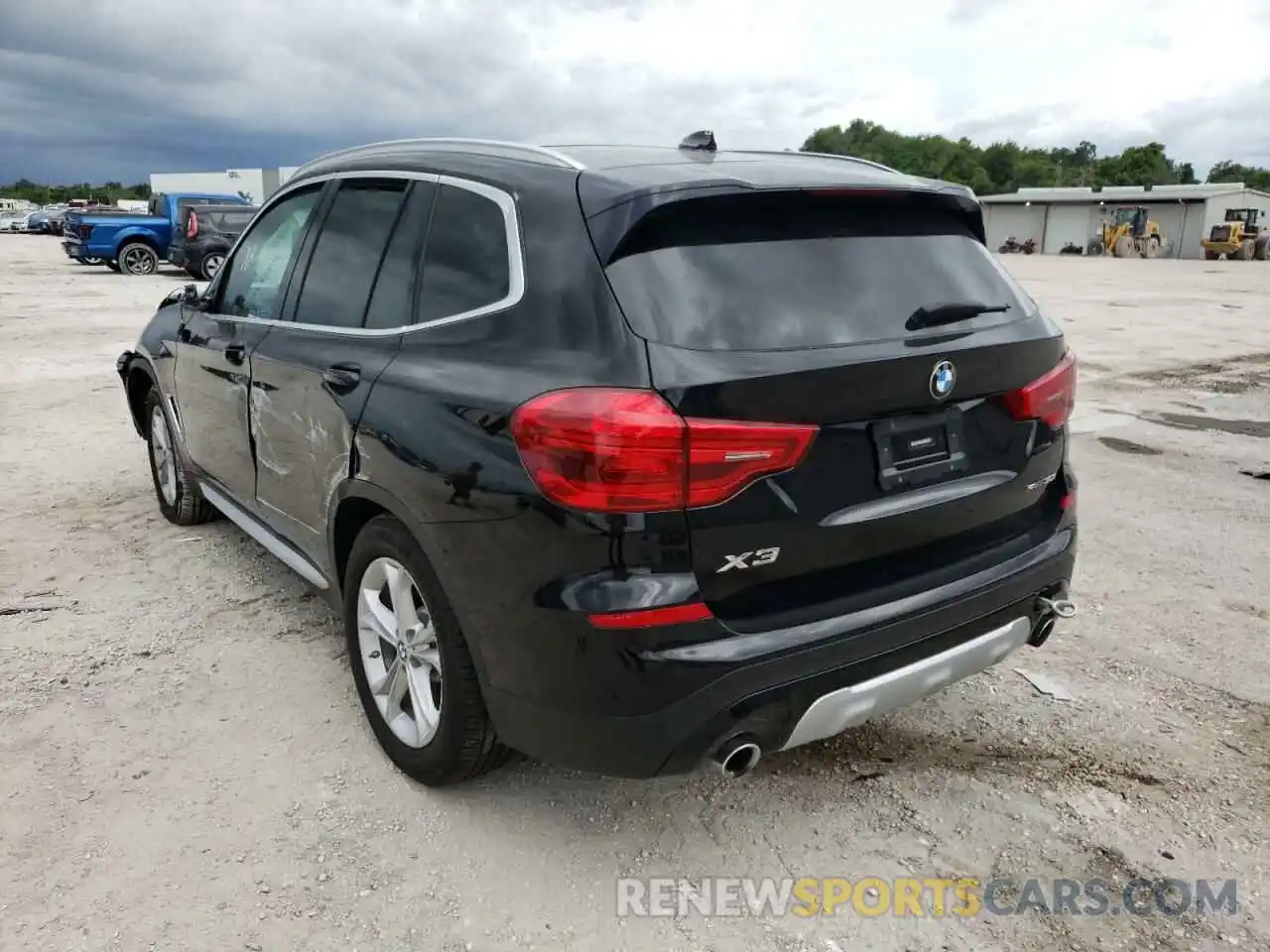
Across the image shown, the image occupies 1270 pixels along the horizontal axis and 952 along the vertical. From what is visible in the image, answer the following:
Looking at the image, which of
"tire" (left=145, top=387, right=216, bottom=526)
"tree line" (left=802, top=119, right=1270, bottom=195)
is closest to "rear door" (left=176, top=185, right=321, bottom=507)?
"tire" (left=145, top=387, right=216, bottom=526)

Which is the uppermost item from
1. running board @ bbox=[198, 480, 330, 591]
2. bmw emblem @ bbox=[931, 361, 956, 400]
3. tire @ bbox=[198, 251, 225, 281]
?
tire @ bbox=[198, 251, 225, 281]

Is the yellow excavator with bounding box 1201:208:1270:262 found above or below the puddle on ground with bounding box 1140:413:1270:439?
above

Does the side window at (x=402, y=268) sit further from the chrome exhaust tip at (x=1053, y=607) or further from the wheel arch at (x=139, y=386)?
the wheel arch at (x=139, y=386)

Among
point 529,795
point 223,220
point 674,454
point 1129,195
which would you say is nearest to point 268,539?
point 529,795

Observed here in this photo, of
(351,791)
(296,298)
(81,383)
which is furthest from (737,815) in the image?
(81,383)

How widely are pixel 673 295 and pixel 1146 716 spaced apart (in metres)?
2.33

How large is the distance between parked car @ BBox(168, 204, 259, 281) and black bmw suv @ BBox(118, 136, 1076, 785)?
19.8m

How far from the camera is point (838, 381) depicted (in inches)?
→ 89.3

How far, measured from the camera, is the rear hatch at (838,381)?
7.18ft

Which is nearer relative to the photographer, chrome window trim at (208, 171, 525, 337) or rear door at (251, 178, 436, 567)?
chrome window trim at (208, 171, 525, 337)

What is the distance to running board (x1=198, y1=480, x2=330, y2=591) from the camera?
135 inches

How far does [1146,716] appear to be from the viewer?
130 inches

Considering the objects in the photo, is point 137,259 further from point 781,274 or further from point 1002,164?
point 1002,164

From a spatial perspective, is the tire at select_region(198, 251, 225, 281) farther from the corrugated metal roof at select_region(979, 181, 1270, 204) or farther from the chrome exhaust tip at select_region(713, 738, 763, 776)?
the corrugated metal roof at select_region(979, 181, 1270, 204)
